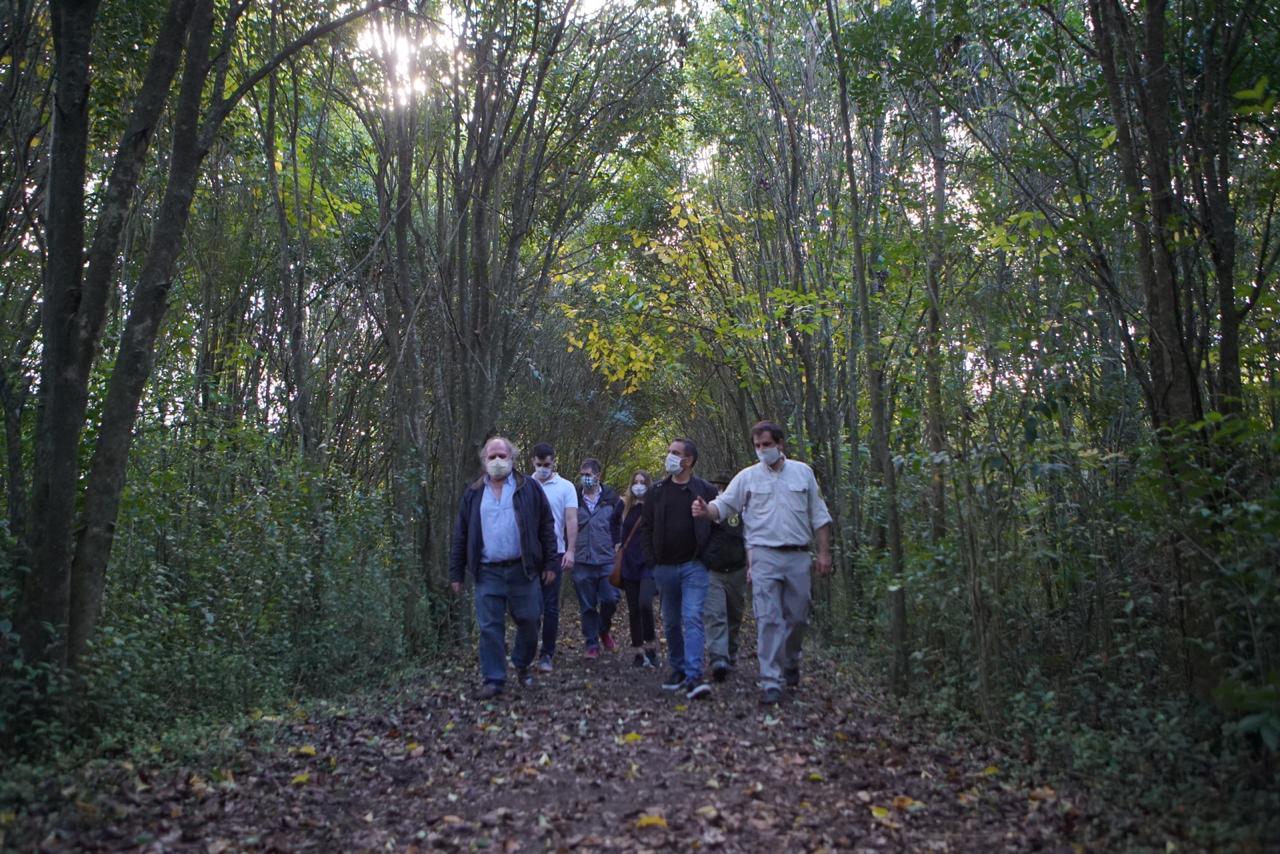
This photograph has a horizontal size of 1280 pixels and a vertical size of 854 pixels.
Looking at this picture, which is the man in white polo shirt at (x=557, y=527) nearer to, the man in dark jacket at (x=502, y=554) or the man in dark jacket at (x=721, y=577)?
the man in dark jacket at (x=502, y=554)

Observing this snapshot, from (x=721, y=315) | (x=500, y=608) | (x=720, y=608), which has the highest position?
(x=721, y=315)

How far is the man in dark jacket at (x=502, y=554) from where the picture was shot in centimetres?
838

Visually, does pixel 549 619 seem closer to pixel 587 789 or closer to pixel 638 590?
pixel 638 590

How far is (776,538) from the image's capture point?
7.91m

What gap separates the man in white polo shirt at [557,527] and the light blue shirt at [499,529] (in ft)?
3.96

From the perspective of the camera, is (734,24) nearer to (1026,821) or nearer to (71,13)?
(71,13)

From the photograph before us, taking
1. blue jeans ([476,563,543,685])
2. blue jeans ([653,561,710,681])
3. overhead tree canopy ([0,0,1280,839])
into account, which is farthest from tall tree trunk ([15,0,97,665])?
blue jeans ([653,561,710,681])

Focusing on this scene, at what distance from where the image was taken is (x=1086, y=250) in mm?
7207

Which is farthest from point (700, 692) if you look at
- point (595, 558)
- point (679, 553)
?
point (595, 558)

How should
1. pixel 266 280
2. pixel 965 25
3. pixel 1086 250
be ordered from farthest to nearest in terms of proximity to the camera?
pixel 266 280, pixel 965 25, pixel 1086 250

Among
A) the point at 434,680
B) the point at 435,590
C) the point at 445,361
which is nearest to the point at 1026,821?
the point at 434,680

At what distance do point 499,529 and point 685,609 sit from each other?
173 cm

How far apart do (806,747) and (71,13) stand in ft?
21.2

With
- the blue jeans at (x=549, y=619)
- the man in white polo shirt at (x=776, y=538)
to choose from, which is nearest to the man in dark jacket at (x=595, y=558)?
the blue jeans at (x=549, y=619)
